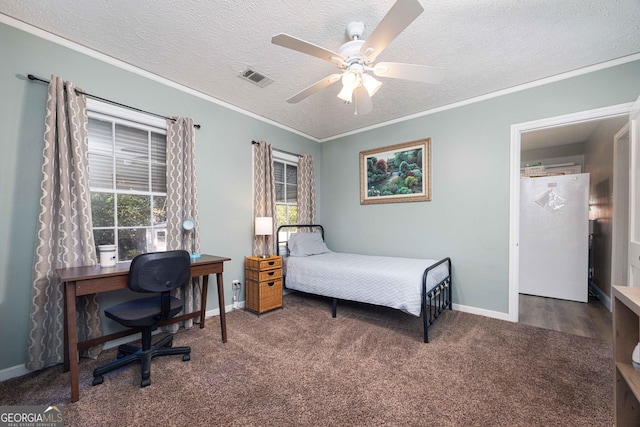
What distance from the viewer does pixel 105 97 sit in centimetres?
228

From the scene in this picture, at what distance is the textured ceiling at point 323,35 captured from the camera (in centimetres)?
175

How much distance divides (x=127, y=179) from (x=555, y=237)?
5.54m

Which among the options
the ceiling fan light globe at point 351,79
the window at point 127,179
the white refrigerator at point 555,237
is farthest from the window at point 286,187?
Result: the white refrigerator at point 555,237

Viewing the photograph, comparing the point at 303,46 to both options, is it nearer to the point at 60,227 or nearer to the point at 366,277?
the point at 366,277

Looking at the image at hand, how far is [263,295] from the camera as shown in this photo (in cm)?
306

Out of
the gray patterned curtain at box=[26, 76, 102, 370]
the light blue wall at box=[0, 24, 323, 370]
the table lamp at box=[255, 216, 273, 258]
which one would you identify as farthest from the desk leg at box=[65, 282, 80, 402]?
the table lamp at box=[255, 216, 273, 258]

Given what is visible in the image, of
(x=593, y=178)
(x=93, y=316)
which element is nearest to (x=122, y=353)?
(x=93, y=316)

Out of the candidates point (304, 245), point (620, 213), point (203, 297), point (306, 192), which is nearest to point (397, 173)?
point (306, 192)

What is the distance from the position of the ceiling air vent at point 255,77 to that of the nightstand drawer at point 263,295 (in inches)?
88.7

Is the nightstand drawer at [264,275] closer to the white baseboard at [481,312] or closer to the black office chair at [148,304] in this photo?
the black office chair at [148,304]

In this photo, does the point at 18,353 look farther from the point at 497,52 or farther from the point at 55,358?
the point at 497,52

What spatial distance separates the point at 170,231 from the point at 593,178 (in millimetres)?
6063

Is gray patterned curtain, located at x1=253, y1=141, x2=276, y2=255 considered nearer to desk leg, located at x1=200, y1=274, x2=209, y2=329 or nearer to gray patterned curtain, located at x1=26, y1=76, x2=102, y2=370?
desk leg, located at x1=200, y1=274, x2=209, y2=329

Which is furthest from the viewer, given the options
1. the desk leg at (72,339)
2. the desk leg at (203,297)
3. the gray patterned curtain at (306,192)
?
the gray patterned curtain at (306,192)
